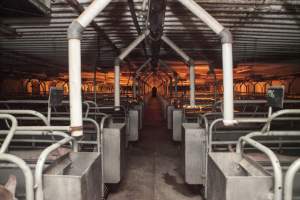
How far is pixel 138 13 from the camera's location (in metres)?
4.04

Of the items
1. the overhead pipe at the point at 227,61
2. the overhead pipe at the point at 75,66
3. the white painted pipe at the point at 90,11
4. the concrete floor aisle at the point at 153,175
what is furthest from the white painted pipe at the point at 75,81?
the concrete floor aisle at the point at 153,175

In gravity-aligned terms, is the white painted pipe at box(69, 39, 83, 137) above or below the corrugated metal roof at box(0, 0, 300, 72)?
below

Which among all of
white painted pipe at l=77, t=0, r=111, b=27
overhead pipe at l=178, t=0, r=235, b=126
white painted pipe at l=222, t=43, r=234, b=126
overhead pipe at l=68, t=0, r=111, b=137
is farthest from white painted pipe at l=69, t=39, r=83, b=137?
white painted pipe at l=222, t=43, r=234, b=126

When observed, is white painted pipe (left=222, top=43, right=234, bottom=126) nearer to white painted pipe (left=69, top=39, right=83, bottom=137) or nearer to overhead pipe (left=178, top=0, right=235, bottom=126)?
overhead pipe (left=178, top=0, right=235, bottom=126)

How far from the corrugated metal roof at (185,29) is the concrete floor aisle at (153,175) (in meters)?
2.46

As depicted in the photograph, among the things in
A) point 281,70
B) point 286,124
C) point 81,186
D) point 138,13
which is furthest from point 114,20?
point 281,70

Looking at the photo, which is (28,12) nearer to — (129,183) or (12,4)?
(12,4)

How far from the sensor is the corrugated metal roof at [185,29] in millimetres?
3791

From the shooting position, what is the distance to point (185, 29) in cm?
488

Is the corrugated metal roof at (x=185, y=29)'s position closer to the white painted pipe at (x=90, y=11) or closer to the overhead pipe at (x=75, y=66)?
the white painted pipe at (x=90, y=11)

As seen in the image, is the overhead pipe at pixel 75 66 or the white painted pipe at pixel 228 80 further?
the white painted pipe at pixel 228 80

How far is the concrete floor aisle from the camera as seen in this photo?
364 cm

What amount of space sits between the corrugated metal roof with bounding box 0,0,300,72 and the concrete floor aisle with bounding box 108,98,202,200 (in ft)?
8.07

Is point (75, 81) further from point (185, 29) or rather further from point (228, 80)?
point (185, 29)
